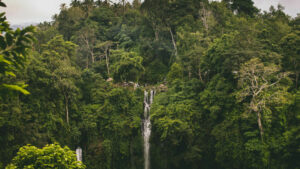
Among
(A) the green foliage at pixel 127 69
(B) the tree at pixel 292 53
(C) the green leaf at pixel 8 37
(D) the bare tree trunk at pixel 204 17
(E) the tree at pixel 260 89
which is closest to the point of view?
(C) the green leaf at pixel 8 37

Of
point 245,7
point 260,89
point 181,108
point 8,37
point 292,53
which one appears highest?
point 245,7

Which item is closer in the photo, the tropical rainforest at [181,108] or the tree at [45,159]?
the tree at [45,159]

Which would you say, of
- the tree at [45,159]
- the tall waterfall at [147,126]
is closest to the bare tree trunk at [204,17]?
the tall waterfall at [147,126]

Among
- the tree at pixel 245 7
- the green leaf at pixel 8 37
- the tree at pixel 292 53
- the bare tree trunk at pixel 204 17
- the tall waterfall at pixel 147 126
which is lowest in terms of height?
the tall waterfall at pixel 147 126

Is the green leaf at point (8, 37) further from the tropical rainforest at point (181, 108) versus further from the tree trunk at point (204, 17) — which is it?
the tree trunk at point (204, 17)

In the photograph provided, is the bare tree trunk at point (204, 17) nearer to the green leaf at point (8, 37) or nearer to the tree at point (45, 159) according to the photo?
the tree at point (45, 159)

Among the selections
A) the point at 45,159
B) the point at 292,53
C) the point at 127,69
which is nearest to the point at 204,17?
the point at 127,69

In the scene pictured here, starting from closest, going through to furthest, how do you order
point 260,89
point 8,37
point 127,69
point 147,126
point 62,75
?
point 8,37, point 260,89, point 62,75, point 147,126, point 127,69

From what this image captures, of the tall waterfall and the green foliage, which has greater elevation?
the green foliage

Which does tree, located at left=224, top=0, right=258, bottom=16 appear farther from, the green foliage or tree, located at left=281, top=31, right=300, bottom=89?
the green foliage

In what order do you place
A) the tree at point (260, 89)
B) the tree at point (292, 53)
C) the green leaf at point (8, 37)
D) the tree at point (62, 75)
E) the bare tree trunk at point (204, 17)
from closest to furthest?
1. the green leaf at point (8, 37)
2. the tree at point (260, 89)
3. the tree at point (292, 53)
4. the tree at point (62, 75)
5. the bare tree trunk at point (204, 17)

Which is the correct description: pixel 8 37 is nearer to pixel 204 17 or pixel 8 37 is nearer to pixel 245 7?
pixel 204 17

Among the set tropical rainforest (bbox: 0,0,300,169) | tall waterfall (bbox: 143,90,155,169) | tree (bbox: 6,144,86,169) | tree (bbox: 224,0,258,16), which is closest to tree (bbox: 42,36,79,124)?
tropical rainforest (bbox: 0,0,300,169)

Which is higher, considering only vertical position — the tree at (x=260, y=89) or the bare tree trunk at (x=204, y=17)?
the bare tree trunk at (x=204, y=17)
